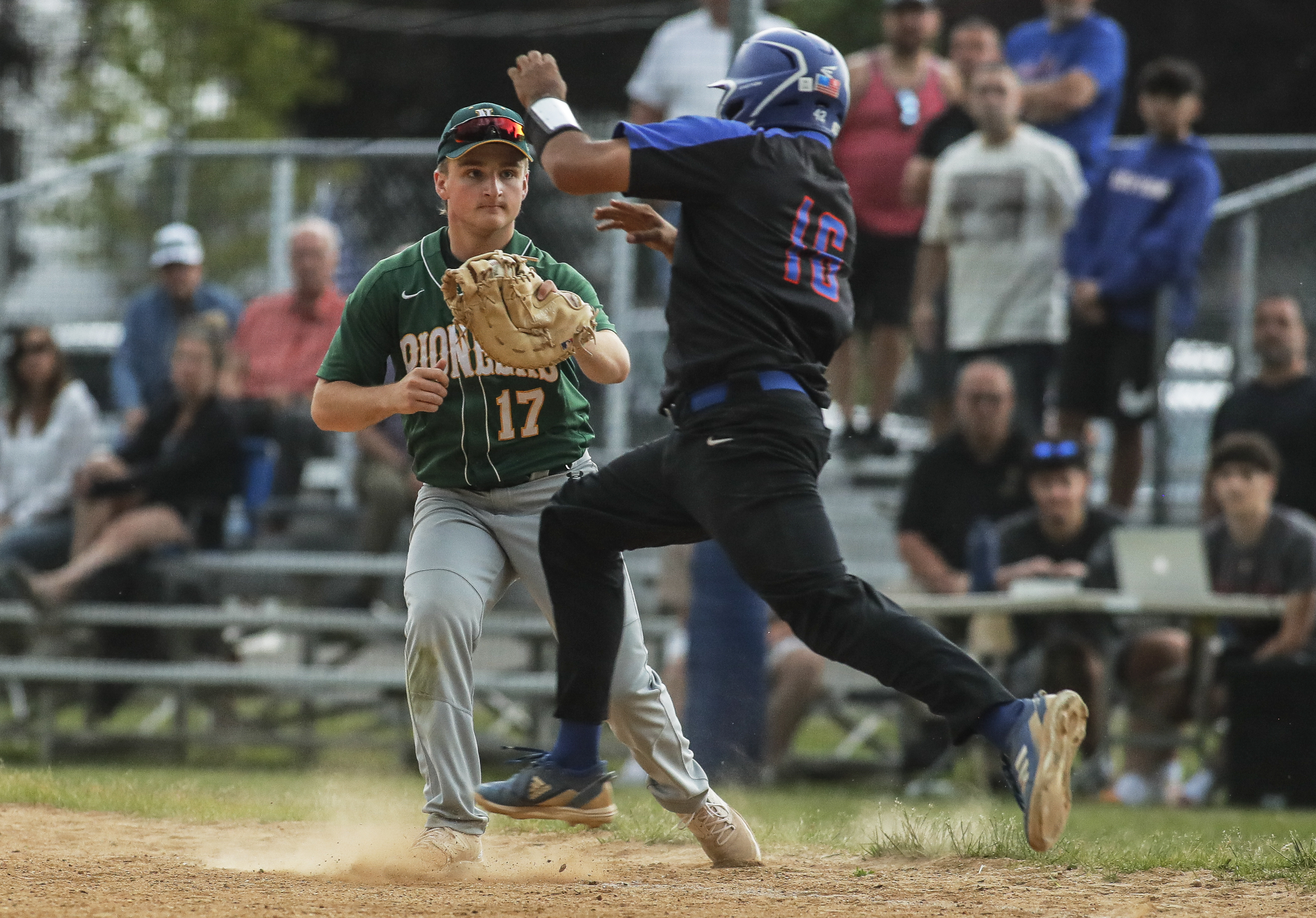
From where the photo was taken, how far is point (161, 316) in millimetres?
10078

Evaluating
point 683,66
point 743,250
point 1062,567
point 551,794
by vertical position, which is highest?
point 683,66

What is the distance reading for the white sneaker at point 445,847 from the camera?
181 inches

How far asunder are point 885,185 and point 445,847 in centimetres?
575

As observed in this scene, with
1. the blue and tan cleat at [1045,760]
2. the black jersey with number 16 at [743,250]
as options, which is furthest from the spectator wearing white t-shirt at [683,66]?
the blue and tan cleat at [1045,760]

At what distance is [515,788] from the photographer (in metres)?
4.75

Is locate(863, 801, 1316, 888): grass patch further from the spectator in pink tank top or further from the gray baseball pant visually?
the spectator in pink tank top

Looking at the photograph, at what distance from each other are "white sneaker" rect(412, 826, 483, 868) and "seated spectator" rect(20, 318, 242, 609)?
4.94 metres

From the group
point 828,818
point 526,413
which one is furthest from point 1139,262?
point 526,413

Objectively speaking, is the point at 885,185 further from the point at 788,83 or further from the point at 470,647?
the point at 470,647

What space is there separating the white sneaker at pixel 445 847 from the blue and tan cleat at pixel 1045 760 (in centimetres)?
149

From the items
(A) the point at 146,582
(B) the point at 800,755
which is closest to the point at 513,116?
(B) the point at 800,755

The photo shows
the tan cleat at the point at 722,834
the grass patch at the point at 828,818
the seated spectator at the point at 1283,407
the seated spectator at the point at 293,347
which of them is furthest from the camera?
the seated spectator at the point at 293,347

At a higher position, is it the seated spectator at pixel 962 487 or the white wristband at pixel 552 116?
the white wristband at pixel 552 116

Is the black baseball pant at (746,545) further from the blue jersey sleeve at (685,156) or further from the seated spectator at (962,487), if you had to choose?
the seated spectator at (962,487)
